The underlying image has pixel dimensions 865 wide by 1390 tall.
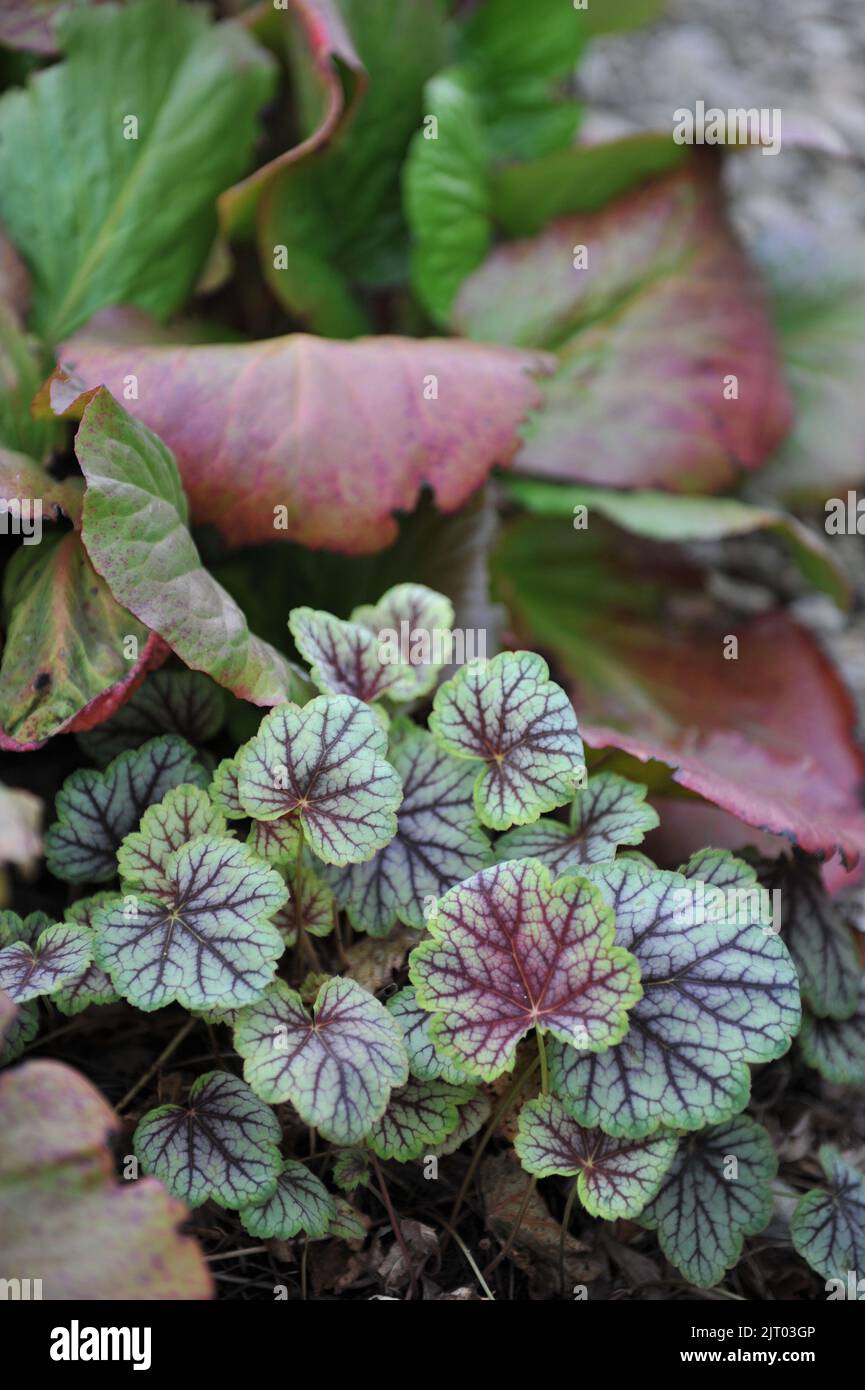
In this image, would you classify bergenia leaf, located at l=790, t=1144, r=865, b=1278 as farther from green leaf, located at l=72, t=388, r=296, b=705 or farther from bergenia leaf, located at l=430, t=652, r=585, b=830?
green leaf, located at l=72, t=388, r=296, b=705

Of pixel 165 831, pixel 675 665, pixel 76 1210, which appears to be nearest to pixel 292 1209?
pixel 76 1210

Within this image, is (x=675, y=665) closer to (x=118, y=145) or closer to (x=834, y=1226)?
(x=834, y=1226)

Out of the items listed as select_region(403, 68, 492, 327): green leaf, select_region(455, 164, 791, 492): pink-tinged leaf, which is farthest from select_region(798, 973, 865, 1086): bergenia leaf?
select_region(403, 68, 492, 327): green leaf

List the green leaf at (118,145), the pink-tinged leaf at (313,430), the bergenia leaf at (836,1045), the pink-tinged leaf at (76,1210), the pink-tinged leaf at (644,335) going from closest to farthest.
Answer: the pink-tinged leaf at (76,1210)
the bergenia leaf at (836,1045)
the pink-tinged leaf at (313,430)
the green leaf at (118,145)
the pink-tinged leaf at (644,335)

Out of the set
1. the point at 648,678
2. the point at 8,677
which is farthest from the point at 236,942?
the point at 648,678

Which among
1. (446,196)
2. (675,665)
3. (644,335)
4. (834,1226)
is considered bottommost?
(834,1226)

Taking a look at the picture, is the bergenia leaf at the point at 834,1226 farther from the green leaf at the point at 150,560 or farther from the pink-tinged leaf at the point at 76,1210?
the green leaf at the point at 150,560

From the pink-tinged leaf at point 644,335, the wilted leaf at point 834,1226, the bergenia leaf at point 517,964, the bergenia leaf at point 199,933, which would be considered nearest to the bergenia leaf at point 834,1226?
the wilted leaf at point 834,1226
